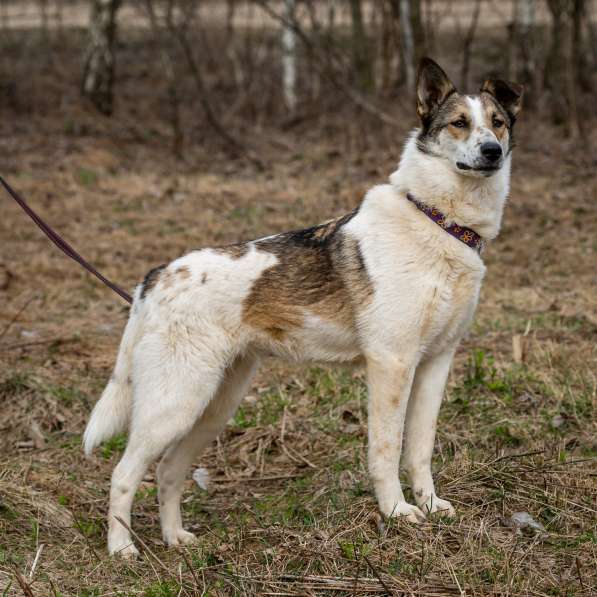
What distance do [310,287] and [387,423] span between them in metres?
0.76

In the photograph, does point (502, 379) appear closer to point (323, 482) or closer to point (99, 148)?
point (323, 482)

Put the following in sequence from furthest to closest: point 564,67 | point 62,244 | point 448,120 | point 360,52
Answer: point 360,52, point 564,67, point 62,244, point 448,120

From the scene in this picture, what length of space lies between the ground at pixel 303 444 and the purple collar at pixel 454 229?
1.11 meters

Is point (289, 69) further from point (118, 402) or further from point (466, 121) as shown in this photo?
point (118, 402)

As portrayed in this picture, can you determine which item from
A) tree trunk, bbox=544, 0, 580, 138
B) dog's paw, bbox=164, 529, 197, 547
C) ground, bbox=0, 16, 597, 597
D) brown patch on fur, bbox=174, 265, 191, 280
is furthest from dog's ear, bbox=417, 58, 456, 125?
tree trunk, bbox=544, 0, 580, 138

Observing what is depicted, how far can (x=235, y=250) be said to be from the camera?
4.47 m

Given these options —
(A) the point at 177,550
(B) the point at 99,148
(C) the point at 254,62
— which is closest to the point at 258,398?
(A) the point at 177,550

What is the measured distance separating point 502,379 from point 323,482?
1651 mm

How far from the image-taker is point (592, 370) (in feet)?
19.6

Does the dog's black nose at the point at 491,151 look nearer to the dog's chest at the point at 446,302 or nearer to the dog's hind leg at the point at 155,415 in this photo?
the dog's chest at the point at 446,302

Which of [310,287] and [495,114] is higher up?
[495,114]

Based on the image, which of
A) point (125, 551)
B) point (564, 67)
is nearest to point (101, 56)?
point (564, 67)

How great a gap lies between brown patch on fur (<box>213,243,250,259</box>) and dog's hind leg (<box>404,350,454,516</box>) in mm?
1054

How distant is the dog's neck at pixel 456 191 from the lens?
4.27m
